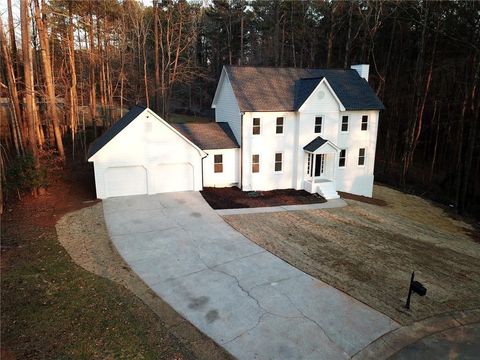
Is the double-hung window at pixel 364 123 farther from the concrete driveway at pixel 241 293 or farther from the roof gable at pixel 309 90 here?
the concrete driveway at pixel 241 293

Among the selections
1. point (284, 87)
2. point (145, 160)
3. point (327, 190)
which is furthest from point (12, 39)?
point (327, 190)

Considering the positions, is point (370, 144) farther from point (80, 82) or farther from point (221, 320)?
point (80, 82)

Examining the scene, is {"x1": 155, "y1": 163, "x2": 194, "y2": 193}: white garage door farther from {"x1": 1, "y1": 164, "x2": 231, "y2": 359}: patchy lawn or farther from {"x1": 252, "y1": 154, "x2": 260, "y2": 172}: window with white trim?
{"x1": 1, "y1": 164, "x2": 231, "y2": 359}: patchy lawn

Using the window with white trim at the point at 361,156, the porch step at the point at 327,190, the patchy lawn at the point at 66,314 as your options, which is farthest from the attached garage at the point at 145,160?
the window with white trim at the point at 361,156

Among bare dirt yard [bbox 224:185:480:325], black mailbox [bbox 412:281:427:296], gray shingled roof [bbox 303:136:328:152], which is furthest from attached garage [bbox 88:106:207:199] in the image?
black mailbox [bbox 412:281:427:296]

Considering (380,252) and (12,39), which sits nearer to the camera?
(380,252)

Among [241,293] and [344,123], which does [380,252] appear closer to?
[241,293]

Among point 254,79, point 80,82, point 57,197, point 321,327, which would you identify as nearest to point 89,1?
point 80,82
